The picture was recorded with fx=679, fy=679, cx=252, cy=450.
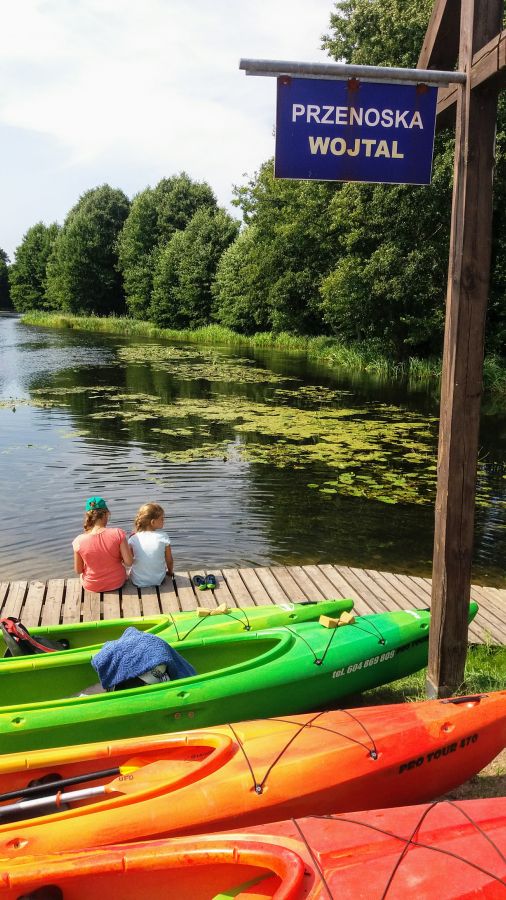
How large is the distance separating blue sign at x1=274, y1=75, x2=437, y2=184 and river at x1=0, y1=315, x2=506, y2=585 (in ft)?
17.6

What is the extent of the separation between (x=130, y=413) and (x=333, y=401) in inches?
230

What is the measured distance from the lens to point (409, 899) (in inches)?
91.5

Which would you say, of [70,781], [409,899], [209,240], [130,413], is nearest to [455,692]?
[409,899]

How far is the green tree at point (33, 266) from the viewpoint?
7119 cm

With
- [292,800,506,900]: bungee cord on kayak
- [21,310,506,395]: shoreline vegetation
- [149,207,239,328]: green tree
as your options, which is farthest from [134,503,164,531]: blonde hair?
[149,207,239,328]: green tree

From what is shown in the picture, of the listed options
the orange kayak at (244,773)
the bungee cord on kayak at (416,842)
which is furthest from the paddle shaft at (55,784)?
the bungee cord on kayak at (416,842)

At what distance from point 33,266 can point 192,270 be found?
31.9 m

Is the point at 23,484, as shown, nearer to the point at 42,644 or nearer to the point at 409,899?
the point at 42,644

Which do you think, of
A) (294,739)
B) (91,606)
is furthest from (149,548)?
(294,739)

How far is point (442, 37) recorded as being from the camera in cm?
392

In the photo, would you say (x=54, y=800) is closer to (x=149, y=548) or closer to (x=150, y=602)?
(x=150, y=602)

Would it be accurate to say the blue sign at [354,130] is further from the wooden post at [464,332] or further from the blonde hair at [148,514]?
the blonde hair at [148,514]

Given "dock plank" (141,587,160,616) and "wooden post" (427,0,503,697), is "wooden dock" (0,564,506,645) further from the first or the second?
"wooden post" (427,0,503,697)

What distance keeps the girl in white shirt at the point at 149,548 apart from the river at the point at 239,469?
167 cm
